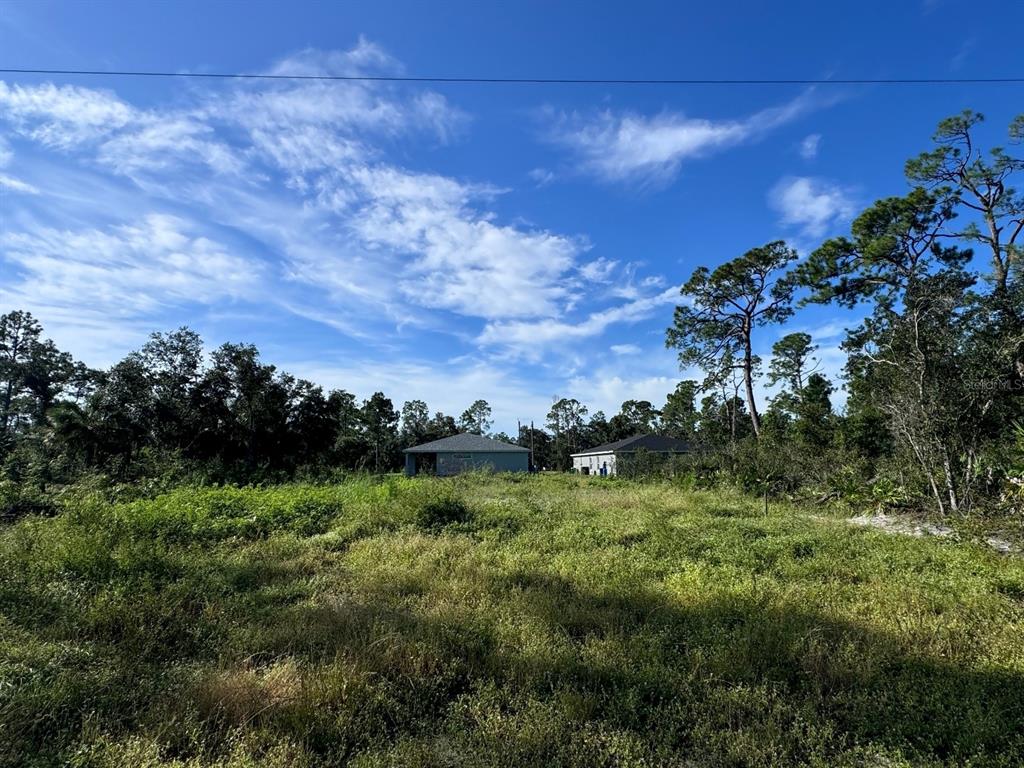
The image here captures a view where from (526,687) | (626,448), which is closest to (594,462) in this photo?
(626,448)

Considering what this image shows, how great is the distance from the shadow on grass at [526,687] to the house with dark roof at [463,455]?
99.8ft

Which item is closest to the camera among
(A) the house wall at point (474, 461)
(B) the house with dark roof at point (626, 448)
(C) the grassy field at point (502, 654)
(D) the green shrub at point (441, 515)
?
(C) the grassy field at point (502, 654)

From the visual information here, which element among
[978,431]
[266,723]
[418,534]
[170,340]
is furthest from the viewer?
[170,340]

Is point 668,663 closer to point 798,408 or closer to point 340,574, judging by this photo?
point 340,574

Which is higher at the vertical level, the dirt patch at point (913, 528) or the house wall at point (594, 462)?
the house wall at point (594, 462)

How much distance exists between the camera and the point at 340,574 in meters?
6.17

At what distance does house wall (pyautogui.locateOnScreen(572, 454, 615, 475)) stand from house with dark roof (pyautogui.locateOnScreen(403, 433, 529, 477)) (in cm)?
662

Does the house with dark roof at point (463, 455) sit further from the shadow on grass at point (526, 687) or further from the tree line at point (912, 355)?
the shadow on grass at point (526, 687)

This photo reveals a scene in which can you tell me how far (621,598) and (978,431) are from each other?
28.0ft

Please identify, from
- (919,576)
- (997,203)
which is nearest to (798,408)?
(997,203)

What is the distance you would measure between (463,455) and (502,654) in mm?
33138

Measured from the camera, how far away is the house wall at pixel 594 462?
4055cm

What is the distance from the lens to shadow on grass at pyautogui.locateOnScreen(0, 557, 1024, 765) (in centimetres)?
278

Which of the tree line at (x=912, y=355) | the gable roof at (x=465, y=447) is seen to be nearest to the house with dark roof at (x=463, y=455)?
the gable roof at (x=465, y=447)
